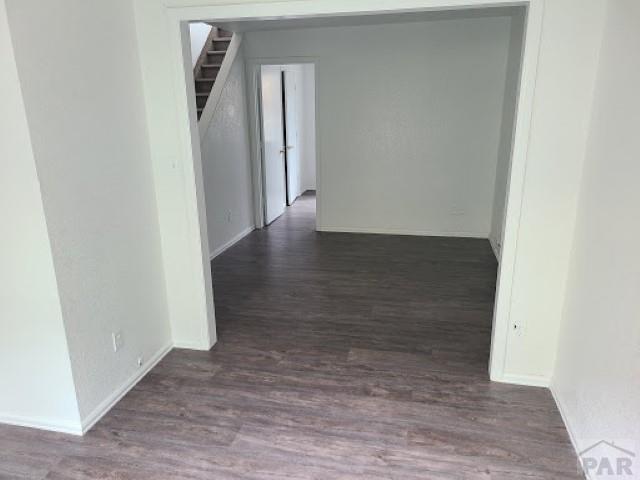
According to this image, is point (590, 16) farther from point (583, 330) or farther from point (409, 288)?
point (409, 288)

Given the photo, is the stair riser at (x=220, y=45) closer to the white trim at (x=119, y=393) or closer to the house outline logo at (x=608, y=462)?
the white trim at (x=119, y=393)

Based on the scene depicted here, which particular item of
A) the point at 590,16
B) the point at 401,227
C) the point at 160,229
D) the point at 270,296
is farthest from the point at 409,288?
the point at 590,16

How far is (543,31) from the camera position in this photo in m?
2.15

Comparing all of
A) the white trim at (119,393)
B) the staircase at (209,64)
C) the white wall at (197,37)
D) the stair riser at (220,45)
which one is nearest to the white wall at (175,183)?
the white trim at (119,393)

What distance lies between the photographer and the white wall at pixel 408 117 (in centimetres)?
512

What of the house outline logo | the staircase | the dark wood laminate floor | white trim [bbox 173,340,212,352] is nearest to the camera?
the house outline logo

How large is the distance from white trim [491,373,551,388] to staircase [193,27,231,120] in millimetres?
4222

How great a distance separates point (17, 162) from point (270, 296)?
2.33 m

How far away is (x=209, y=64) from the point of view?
5852 millimetres

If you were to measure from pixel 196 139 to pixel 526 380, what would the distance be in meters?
2.34

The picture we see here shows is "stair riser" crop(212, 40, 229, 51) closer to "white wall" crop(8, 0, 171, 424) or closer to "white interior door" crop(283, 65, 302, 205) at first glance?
"white interior door" crop(283, 65, 302, 205)

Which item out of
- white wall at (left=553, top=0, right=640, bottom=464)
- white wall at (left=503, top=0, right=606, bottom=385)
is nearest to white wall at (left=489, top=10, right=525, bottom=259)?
white wall at (left=503, top=0, right=606, bottom=385)

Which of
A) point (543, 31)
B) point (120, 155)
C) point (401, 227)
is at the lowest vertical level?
point (401, 227)

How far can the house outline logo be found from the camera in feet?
5.41
